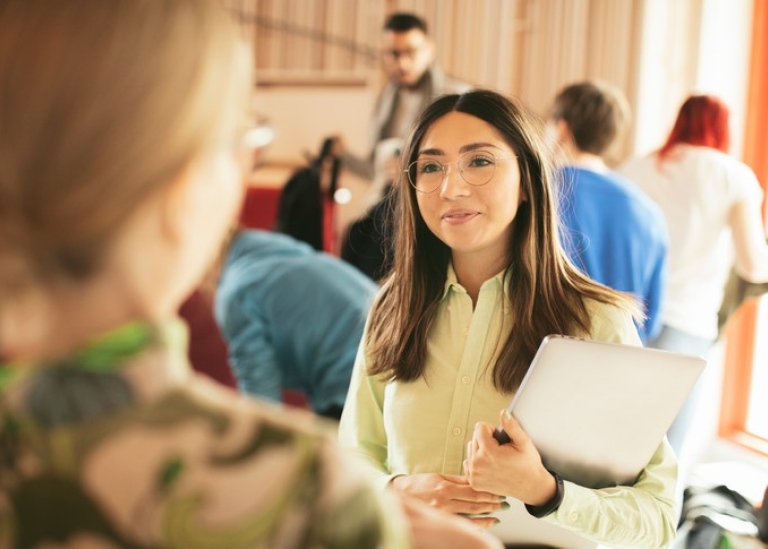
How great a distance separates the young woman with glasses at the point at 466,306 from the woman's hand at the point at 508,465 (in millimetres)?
105

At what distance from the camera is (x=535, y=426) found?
3.85 ft

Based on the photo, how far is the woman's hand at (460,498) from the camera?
1.21 metres

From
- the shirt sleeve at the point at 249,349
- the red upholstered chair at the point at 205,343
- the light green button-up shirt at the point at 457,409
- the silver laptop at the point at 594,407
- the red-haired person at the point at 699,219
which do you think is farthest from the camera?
the red-haired person at the point at 699,219

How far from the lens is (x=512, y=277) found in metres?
1.44

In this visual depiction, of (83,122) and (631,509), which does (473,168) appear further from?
(83,122)

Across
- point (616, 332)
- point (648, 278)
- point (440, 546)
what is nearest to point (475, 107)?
point (616, 332)

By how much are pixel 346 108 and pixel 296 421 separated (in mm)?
4772

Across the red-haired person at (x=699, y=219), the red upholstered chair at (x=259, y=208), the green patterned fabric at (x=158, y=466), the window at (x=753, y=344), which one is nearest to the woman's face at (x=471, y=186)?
the green patterned fabric at (x=158, y=466)

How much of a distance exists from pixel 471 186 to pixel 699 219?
1.85 metres

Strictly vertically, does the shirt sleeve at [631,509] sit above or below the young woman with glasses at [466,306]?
below

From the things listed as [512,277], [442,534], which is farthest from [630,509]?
[442,534]

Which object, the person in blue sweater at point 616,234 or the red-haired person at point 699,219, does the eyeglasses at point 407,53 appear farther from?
the person in blue sweater at point 616,234

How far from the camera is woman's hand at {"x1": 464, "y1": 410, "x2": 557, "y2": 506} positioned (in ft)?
3.76

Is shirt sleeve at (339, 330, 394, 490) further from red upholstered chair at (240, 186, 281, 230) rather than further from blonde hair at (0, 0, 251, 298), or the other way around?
red upholstered chair at (240, 186, 281, 230)
